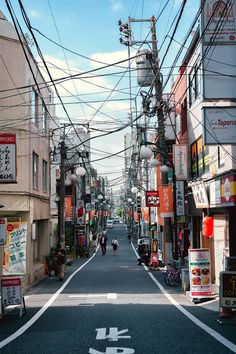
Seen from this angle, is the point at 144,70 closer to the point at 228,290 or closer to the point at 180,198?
the point at 180,198

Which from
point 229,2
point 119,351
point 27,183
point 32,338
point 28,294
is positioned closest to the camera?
point 119,351

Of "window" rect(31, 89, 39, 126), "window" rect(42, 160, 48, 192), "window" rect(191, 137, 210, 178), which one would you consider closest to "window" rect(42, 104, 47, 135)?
"window" rect(31, 89, 39, 126)

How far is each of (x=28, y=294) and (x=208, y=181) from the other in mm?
8648

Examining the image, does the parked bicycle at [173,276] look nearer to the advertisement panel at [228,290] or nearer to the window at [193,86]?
the window at [193,86]

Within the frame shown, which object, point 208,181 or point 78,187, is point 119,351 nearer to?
point 208,181

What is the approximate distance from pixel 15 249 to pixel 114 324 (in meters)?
11.7

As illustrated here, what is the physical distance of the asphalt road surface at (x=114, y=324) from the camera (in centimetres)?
1052

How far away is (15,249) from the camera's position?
79.0ft

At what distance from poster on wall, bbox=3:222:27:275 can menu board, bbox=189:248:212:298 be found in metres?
8.77

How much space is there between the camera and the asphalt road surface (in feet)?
34.5

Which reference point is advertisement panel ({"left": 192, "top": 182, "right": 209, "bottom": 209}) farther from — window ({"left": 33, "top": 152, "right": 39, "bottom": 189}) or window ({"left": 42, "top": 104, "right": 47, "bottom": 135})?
window ({"left": 42, "top": 104, "right": 47, "bottom": 135})

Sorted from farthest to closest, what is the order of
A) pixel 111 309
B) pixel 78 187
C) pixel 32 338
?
pixel 78 187 → pixel 111 309 → pixel 32 338

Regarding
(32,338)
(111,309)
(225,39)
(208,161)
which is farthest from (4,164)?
(208,161)

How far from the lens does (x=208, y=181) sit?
71.8 ft
